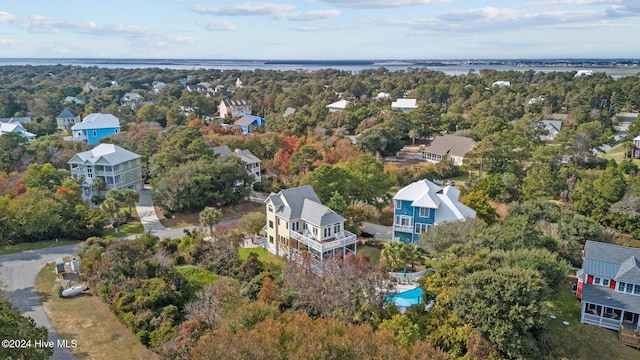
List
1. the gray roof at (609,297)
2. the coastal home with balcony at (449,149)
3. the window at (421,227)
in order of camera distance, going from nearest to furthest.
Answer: the gray roof at (609,297)
the window at (421,227)
the coastal home with balcony at (449,149)

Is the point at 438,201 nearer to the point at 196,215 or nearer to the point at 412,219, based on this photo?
the point at 412,219

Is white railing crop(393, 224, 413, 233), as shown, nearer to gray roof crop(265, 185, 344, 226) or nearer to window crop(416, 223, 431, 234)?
window crop(416, 223, 431, 234)

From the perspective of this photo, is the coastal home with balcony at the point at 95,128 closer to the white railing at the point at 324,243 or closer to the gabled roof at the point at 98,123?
the gabled roof at the point at 98,123

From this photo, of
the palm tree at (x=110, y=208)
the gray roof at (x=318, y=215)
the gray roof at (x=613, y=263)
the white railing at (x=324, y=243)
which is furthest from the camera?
the palm tree at (x=110, y=208)

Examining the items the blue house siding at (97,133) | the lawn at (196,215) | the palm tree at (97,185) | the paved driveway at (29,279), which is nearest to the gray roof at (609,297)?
the paved driveway at (29,279)

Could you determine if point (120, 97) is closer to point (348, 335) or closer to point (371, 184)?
point (371, 184)

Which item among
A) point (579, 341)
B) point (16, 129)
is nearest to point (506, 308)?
point (579, 341)

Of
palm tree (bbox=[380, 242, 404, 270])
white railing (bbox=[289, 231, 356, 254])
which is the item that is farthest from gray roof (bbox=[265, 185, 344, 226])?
palm tree (bbox=[380, 242, 404, 270])
